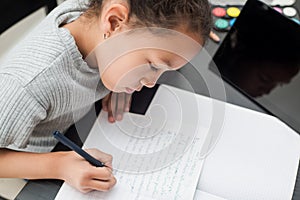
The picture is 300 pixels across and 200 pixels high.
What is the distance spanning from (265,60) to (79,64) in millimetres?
350

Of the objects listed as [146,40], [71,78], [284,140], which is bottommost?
[284,140]

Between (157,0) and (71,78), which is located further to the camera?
(71,78)

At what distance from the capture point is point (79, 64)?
730mm

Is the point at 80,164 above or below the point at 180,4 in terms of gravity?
below

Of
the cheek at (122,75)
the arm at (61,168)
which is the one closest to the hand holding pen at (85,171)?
the arm at (61,168)

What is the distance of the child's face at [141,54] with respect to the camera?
1.99ft

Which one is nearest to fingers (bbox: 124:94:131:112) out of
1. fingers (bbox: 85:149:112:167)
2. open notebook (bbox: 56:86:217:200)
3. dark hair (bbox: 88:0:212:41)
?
open notebook (bbox: 56:86:217:200)

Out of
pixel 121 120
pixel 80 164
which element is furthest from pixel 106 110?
pixel 80 164

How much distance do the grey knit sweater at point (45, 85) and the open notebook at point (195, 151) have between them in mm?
66

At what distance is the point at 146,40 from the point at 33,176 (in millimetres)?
291

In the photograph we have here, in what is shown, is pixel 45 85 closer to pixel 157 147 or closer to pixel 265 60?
pixel 157 147

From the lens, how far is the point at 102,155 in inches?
27.9

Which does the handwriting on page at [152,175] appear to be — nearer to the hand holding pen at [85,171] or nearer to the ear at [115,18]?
the hand holding pen at [85,171]

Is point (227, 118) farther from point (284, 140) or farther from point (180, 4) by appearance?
point (180, 4)
